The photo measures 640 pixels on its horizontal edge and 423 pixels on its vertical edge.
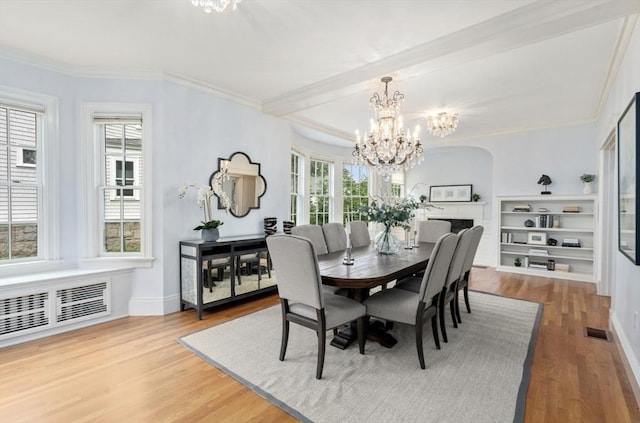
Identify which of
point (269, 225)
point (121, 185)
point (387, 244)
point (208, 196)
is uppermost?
point (121, 185)

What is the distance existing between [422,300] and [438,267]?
29 centimetres

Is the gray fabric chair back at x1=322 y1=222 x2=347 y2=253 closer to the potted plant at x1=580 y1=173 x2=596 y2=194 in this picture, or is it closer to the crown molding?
the crown molding

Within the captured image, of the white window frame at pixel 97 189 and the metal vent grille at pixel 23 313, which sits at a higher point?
the white window frame at pixel 97 189

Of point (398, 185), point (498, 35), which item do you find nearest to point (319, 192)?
point (398, 185)

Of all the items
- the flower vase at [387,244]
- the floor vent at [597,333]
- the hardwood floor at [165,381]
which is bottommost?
the hardwood floor at [165,381]

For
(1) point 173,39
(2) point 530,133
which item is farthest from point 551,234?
(1) point 173,39

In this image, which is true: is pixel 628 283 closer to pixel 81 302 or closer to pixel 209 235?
pixel 209 235

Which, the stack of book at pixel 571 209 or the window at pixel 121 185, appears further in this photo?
the stack of book at pixel 571 209

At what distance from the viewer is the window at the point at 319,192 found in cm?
625

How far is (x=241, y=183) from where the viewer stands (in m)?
4.30

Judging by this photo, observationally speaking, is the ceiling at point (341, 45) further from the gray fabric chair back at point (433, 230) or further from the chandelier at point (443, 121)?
the gray fabric chair back at point (433, 230)

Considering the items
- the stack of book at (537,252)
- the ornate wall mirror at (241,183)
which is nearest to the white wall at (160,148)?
the ornate wall mirror at (241,183)

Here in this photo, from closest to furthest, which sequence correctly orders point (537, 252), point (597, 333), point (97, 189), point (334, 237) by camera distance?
point (597, 333) → point (97, 189) → point (334, 237) → point (537, 252)

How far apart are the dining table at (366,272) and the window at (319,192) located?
116 inches
